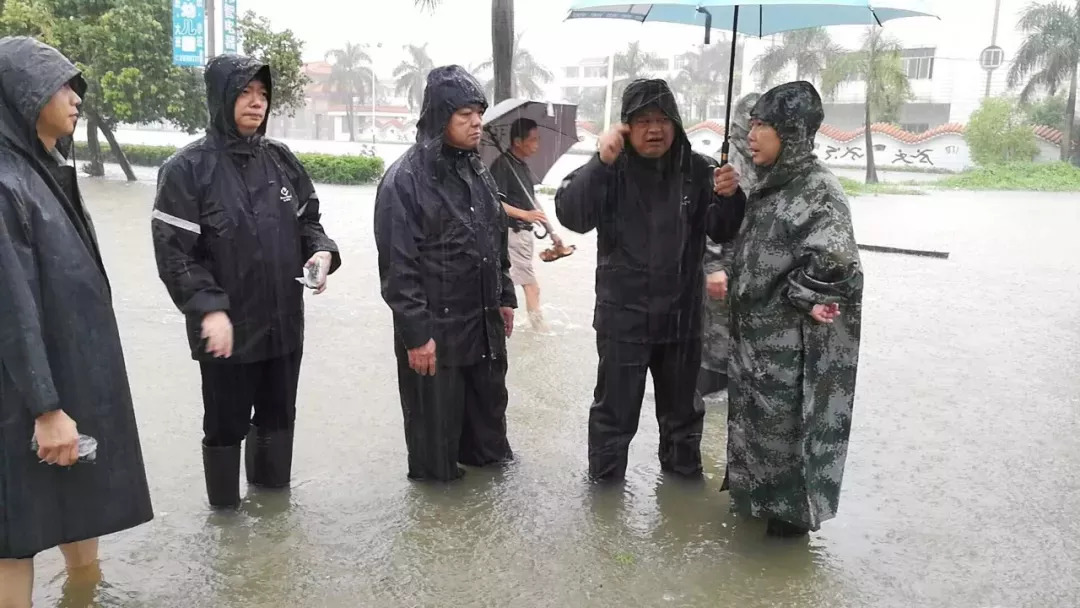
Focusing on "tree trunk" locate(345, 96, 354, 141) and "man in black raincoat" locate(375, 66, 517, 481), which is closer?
"man in black raincoat" locate(375, 66, 517, 481)

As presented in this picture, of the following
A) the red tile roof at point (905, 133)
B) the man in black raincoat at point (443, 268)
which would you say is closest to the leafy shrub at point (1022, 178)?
the red tile roof at point (905, 133)

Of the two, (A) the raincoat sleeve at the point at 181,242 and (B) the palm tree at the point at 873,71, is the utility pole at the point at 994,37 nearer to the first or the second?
Result: (B) the palm tree at the point at 873,71

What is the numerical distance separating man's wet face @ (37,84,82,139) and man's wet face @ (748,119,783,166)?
7.23 feet

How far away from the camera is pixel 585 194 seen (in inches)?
136

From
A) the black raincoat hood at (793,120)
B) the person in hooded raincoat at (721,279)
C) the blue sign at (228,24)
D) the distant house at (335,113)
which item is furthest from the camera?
the distant house at (335,113)

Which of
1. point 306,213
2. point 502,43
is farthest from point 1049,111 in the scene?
point 306,213

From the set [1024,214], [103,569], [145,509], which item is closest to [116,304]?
[103,569]

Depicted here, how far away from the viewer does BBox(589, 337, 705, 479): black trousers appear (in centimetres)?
358

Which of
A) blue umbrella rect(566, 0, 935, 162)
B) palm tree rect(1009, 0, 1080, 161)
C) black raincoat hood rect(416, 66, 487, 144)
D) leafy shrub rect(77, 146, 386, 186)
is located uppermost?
palm tree rect(1009, 0, 1080, 161)

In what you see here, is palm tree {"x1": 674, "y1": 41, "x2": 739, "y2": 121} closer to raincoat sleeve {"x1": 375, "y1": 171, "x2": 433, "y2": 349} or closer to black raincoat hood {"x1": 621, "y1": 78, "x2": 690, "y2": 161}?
black raincoat hood {"x1": 621, "y1": 78, "x2": 690, "y2": 161}

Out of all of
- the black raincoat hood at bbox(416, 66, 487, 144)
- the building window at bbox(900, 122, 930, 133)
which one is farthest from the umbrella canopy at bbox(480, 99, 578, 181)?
the building window at bbox(900, 122, 930, 133)

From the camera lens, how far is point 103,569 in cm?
304

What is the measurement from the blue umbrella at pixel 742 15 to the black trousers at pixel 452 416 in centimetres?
140

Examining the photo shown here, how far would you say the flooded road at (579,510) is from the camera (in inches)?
117
